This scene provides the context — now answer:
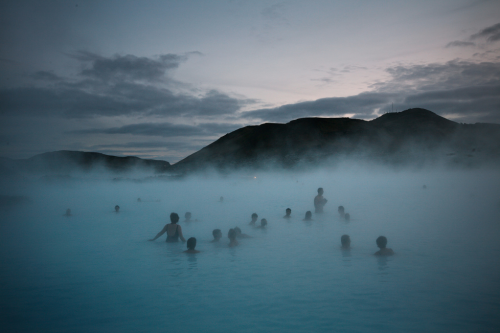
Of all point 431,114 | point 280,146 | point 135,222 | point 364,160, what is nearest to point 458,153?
point 364,160

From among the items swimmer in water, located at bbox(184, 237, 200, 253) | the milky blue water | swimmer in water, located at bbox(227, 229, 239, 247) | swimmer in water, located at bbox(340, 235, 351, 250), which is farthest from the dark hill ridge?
swimmer in water, located at bbox(184, 237, 200, 253)

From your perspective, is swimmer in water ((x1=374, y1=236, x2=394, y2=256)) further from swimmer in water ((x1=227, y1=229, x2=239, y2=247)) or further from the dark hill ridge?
the dark hill ridge

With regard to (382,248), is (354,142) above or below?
above

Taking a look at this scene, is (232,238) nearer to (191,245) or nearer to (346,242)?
(191,245)

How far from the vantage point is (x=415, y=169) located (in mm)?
64625

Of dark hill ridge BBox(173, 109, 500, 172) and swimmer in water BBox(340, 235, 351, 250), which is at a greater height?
dark hill ridge BBox(173, 109, 500, 172)

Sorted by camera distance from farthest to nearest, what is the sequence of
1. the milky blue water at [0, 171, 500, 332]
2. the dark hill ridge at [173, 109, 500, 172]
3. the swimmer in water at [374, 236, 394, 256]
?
the dark hill ridge at [173, 109, 500, 172] → the swimmer in water at [374, 236, 394, 256] → the milky blue water at [0, 171, 500, 332]

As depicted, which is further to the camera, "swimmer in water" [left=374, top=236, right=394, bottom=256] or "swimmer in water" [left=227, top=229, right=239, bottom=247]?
"swimmer in water" [left=227, top=229, right=239, bottom=247]

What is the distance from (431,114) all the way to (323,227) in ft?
310

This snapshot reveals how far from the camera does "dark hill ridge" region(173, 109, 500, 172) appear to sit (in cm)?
6900

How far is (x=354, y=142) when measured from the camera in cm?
8362

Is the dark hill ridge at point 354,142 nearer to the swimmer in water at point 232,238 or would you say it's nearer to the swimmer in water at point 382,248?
the swimmer in water at point 382,248

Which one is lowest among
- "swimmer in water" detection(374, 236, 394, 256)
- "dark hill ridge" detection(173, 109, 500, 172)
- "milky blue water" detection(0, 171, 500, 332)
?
"milky blue water" detection(0, 171, 500, 332)

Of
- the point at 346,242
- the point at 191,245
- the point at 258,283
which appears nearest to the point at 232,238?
the point at 191,245
